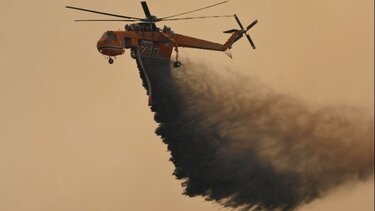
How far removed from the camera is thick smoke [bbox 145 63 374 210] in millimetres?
6281

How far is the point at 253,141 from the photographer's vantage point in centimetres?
662

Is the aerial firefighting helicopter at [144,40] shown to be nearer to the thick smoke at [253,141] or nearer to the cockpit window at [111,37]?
the cockpit window at [111,37]

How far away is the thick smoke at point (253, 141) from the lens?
6281mm

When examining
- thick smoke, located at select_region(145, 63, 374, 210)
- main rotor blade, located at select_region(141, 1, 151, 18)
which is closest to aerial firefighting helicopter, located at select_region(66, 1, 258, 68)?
main rotor blade, located at select_region(141, 1, 151, 18)

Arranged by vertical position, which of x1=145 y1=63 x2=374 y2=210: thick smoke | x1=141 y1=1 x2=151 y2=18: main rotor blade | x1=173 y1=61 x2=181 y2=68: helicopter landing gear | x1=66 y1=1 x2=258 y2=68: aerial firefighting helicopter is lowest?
x1=145 y1=63 x2=374 y2=210: thick smoke

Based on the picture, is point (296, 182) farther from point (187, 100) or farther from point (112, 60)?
point (112, 60)

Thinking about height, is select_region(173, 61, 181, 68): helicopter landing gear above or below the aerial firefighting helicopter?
below

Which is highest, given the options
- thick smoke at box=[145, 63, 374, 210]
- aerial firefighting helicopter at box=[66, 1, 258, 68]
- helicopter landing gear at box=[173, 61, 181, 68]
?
aerial firefighting helicopter at box=[66, 1, 258, 68]

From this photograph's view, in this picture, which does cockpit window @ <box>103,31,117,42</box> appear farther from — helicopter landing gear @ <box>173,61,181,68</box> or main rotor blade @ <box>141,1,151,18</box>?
helicopter landing gear @ <box>173,61,181,68</box>

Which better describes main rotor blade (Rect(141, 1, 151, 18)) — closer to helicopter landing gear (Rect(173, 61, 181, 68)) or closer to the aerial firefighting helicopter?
the aerial firefighting helicopter

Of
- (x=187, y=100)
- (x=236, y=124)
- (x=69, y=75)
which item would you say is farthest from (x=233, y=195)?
(x=69, y=75)

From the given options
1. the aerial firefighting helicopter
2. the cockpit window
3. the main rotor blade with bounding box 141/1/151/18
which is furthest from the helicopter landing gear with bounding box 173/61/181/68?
the cockpit window

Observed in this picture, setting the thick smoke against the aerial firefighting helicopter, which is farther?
the thick smoke

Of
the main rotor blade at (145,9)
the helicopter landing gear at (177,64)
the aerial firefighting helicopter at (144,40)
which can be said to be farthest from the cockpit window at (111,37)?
the helicopter landing gear at (177,64)
